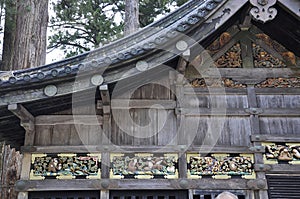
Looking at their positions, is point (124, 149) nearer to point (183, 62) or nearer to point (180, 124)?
point (180, 124)

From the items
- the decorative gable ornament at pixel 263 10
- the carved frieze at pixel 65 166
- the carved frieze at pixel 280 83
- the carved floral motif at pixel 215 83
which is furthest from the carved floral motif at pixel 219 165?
the decorative gable ornament at pixel 263 10

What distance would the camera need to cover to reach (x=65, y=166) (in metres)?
5.50

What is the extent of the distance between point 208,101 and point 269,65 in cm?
126

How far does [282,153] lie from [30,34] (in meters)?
6.93

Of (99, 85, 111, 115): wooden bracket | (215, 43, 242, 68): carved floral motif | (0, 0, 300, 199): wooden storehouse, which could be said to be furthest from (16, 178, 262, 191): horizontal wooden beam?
(215, 43, 242, 68): carved floral motif

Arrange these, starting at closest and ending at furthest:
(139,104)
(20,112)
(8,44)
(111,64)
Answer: (111,64) → (20,112) → (139,104) → (8,44)

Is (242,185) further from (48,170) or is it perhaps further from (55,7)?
(55,7)

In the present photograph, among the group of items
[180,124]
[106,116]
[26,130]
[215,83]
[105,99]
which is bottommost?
[26,130]

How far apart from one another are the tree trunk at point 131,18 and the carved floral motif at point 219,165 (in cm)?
721

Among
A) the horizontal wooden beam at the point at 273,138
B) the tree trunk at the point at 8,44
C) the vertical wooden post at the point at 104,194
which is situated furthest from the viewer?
the tree trunk at the point at 8,44

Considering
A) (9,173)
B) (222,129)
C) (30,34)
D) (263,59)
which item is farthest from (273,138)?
(30,34)

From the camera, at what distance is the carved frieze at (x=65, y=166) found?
547 centimetres

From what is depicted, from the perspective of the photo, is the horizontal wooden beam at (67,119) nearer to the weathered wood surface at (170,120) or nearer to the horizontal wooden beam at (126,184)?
the weathered wood surface at (170,120)

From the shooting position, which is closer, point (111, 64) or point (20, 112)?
point (111, 64)
